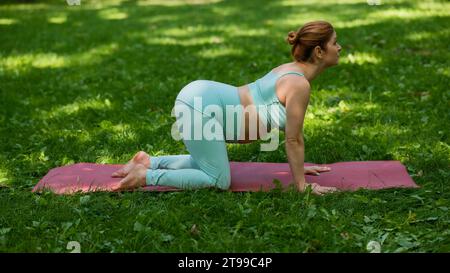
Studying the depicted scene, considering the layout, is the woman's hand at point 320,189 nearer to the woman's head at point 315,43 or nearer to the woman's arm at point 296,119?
the woman's arm at point 296,119

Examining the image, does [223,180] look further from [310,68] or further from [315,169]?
[310,68]

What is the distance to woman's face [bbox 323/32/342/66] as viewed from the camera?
4227mm

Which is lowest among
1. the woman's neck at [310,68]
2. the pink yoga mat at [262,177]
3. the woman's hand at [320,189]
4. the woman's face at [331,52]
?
the pink yoga mat at [262,177]

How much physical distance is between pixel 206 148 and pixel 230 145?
121 cm

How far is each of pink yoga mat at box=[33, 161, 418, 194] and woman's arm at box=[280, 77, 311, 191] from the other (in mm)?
225

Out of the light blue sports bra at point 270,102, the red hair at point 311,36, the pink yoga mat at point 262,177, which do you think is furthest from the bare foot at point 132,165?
the red hair at point 311,36

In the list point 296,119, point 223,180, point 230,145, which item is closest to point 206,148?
point 223,180

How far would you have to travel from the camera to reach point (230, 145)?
5473mm

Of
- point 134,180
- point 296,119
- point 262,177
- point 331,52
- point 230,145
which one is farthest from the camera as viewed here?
point 230,145

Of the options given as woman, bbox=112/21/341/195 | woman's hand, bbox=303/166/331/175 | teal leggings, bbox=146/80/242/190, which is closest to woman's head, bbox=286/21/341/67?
woman, bbox=112/21/341/195

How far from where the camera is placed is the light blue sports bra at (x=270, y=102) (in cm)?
428
